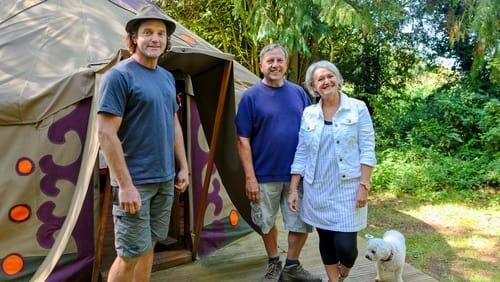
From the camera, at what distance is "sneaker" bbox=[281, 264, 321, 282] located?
305 centimetres

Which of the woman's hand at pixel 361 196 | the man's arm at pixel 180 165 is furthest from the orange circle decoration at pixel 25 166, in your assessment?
the woman's hand at pixel 361 196

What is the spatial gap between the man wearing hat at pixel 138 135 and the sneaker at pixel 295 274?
1131mm

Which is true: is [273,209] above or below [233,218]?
above

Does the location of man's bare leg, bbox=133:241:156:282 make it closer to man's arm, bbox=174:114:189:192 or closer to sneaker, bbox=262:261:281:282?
man's arm, bbox=174:114:189:192

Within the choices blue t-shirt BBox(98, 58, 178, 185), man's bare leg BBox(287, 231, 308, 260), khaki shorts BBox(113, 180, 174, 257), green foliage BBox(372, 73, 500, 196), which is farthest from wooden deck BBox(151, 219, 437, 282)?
green foliage BBox(372, 73, 500, 196)

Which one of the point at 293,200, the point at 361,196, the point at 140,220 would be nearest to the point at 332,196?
the point at 361,196

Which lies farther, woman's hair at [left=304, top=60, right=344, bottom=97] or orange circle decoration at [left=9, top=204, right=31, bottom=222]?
orange circle decoration at [left=9, top=204, right=31, bottom=222]

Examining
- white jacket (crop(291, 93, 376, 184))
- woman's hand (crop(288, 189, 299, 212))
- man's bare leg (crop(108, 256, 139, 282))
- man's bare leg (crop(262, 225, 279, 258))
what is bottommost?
man's bare leg (crop(262, 225, 279, 258))

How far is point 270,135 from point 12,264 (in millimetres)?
1811

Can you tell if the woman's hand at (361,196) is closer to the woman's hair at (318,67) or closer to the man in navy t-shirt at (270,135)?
the man in navy t-shirt at (270,135)

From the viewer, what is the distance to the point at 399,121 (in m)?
8.34

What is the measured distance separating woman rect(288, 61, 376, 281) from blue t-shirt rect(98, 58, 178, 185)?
871 millimetres

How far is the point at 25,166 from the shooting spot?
296 centimetres

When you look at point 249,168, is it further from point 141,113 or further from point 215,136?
point 141,113
